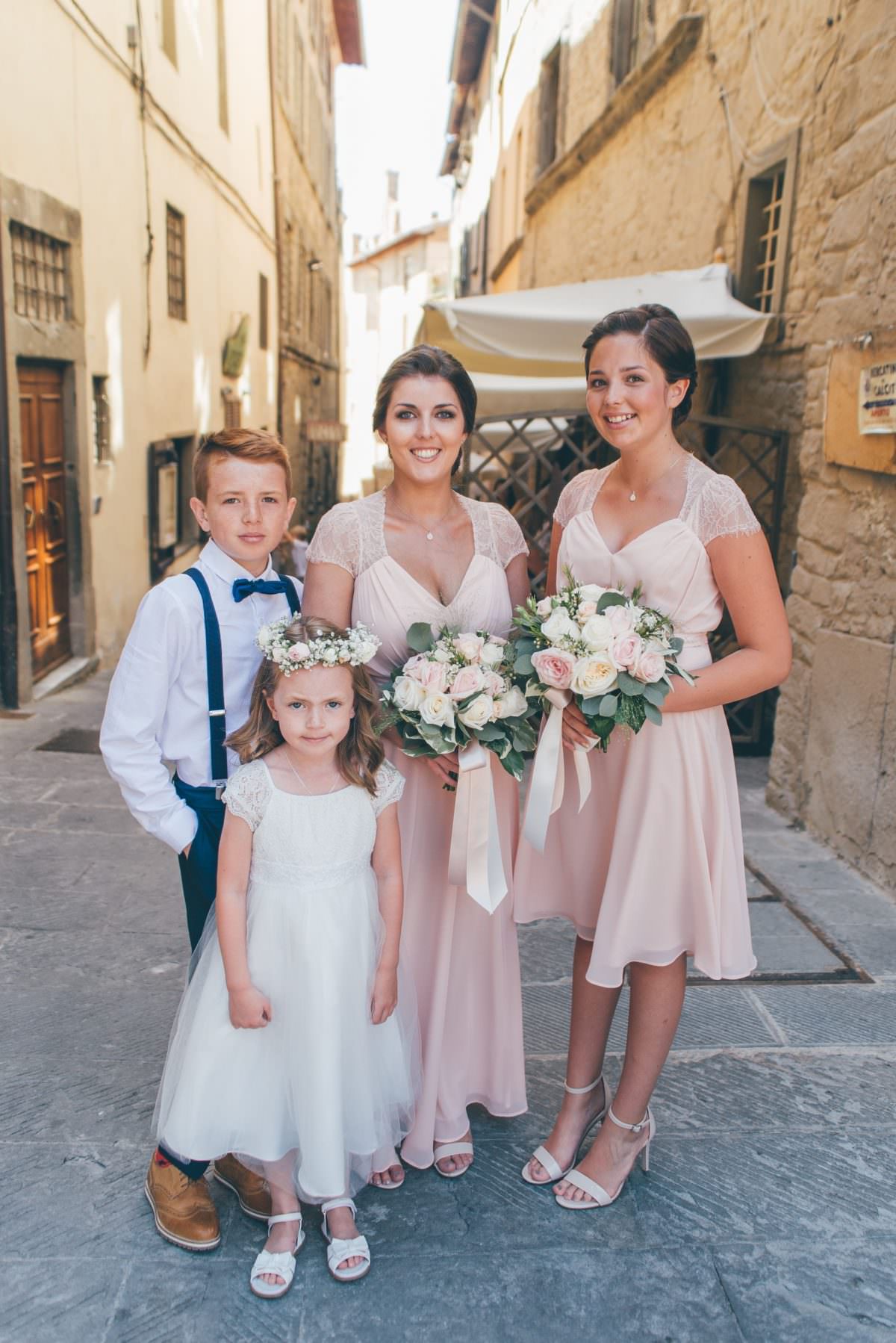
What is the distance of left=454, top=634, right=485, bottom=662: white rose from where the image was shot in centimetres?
214

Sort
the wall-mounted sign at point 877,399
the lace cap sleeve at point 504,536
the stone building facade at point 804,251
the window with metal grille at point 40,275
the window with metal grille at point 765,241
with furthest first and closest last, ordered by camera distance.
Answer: the window with metal grille at point 40,275
the window with metal grille at point 765,241
the stone building facade at point 804,251
the wall-mounted sign at point 877,399
the lace cap sleeve at point 504,536

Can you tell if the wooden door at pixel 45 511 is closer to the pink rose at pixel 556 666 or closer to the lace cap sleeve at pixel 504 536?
the lace cap sleeve at pixel 504 536

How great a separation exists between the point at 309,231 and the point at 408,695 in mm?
22190

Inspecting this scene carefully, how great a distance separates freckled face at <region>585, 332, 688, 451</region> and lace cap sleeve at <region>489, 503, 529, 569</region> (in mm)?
335

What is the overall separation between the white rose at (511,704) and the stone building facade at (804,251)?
8.36ft

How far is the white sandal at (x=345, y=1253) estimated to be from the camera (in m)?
2.09

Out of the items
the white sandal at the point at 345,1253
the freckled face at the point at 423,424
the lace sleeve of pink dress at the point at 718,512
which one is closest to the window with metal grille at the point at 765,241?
the lace sleeve of pink dress at the point at 718,512

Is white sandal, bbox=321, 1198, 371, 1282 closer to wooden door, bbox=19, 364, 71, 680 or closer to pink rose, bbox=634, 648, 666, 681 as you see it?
pink rose, bbox=634, 648, 666, 681

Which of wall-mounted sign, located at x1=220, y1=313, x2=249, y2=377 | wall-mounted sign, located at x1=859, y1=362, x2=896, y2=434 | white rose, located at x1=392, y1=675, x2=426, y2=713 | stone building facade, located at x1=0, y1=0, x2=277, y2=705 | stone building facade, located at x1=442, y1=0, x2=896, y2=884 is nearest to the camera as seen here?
white rose, located at x1=392, y1=675, x2=426, y2=713

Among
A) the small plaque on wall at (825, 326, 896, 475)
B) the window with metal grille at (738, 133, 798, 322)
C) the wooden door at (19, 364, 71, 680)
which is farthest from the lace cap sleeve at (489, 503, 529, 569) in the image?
the wooden door at (19, 364, 71, 680)

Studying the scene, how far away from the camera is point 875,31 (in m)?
4.28

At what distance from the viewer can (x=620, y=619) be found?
2086mm

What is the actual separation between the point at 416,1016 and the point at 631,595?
44.0 inches

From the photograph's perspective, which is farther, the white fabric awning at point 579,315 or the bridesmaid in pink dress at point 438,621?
the white fabric awning at point 579,315
